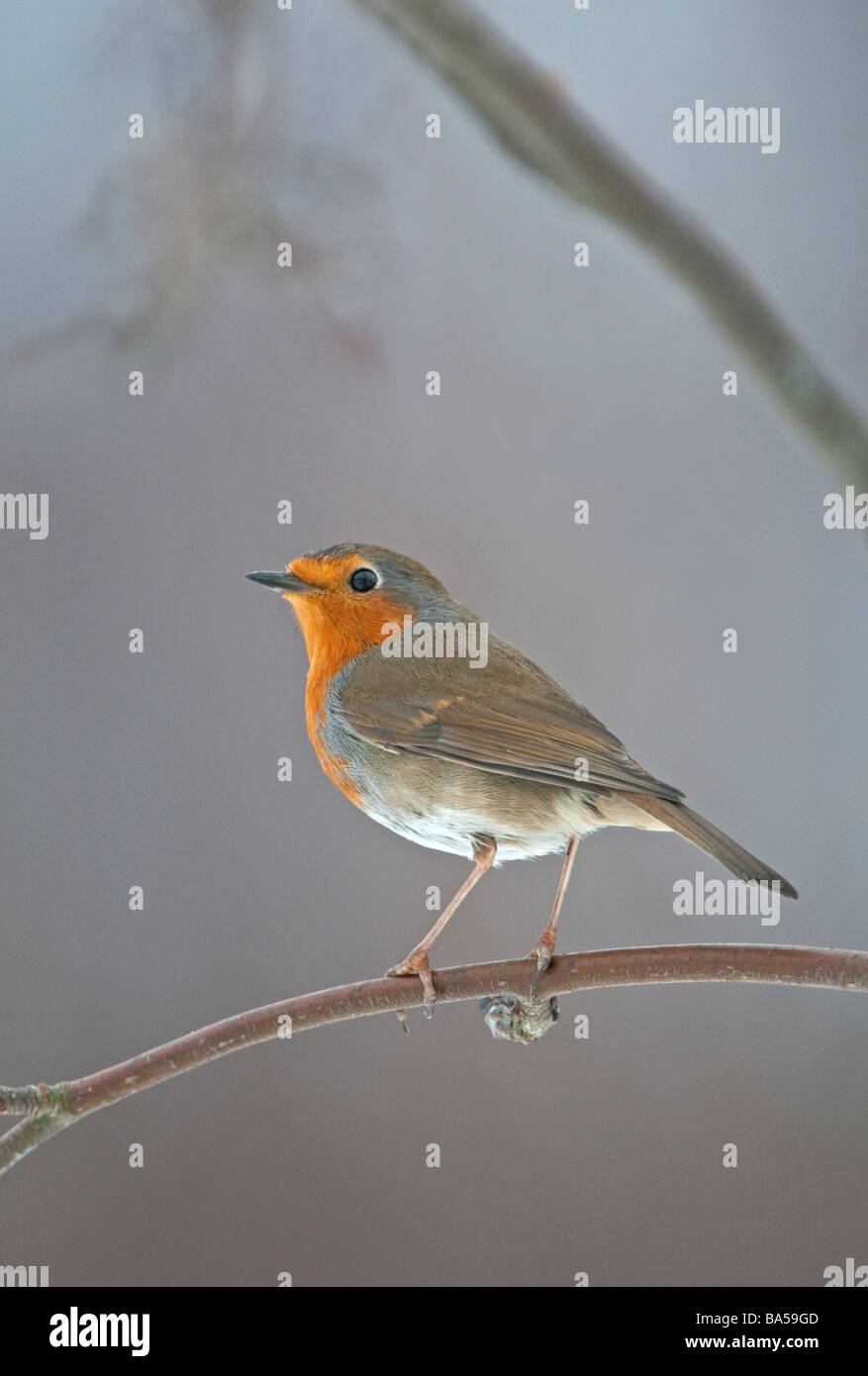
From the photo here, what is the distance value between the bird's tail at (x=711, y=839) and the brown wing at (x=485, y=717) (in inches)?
3.0

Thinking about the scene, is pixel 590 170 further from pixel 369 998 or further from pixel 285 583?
pixel 369 998

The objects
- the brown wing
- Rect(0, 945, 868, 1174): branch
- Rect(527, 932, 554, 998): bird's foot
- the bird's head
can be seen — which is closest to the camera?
Rect(0, 945, 868, 1174): branch

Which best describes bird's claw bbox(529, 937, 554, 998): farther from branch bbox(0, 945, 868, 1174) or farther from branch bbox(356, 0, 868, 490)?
branch bbox(356, 0, 868, 490)

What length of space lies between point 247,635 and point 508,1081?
1.37m

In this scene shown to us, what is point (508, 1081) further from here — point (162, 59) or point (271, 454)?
point (162, 59)

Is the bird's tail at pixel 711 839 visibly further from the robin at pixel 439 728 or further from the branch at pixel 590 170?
the branch at pixel 590 170

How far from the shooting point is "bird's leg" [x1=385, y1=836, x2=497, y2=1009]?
69.6 inches

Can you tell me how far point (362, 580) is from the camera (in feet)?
7.23

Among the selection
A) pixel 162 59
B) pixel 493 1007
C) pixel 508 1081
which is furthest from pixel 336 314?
pixel 508 1081

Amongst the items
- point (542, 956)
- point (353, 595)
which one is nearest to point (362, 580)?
point (353, 595)

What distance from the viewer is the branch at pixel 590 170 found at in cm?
158

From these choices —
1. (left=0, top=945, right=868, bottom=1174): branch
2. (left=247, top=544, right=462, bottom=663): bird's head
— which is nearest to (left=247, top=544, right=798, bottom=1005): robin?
(left=247, top=544, right=462, bottom=663): bird's head

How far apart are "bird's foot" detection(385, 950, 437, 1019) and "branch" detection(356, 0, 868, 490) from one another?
85cm

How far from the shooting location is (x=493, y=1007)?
5.90 ft
